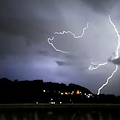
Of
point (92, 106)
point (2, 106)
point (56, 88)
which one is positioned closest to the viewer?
point (2, 106)

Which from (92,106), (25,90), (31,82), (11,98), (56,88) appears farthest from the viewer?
(56,88)

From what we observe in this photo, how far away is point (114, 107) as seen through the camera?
4678 centimetres

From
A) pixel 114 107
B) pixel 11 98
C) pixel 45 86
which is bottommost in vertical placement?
pixel 114 107

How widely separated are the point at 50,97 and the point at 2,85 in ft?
63.2

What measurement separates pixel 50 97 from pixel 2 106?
149 ft

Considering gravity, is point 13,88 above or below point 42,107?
above

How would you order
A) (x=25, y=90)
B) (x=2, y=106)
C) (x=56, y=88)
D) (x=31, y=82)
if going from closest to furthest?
1. (x=2, y=106)
2. (x=25, y=90)
3. (x=31, y=82)
4. (x=56, y=88)

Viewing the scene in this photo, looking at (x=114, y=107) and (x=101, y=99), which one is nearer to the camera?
(x=114, y=107)

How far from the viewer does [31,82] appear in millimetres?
90062

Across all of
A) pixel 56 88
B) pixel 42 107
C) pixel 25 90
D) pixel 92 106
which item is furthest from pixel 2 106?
pixel 56 88

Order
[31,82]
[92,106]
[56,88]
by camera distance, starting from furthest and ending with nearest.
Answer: [56,88] → [31,82] → [92,106]

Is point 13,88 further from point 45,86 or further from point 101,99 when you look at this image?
point 101,99

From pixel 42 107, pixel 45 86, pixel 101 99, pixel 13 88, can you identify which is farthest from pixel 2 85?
pixel 42 107

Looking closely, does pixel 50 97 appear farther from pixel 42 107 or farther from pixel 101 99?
pixel 42 107
